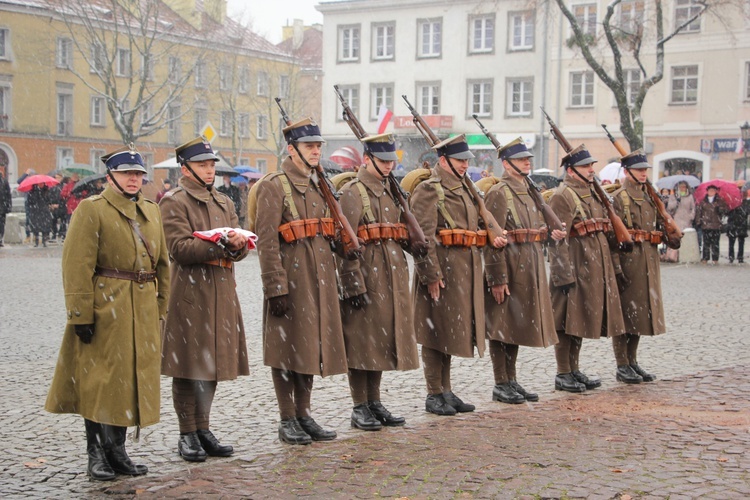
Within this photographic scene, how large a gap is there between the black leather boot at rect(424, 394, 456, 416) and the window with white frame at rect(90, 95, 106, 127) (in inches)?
2039

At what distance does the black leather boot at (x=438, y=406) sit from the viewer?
8.29 m

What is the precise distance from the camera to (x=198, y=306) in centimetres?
700

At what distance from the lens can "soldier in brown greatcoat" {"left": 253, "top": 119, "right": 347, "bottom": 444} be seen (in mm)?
7320

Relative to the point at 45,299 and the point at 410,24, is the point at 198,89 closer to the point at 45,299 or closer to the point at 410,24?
the point at 410,24

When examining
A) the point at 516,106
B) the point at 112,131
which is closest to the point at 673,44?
the point at 516,106

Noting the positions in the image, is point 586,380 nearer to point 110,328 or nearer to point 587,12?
point 110,328

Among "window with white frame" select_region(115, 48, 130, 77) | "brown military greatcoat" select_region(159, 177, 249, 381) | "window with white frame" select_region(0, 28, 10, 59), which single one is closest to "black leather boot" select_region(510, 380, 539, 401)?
"brown military greatcoat" select_region(159, 177, 249, 381)

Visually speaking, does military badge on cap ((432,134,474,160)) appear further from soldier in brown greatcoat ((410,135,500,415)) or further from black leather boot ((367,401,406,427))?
black leather boot ((367,401,406,427))

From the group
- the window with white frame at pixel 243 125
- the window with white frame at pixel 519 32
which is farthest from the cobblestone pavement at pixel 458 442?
the window with white frame at pixel 243 125

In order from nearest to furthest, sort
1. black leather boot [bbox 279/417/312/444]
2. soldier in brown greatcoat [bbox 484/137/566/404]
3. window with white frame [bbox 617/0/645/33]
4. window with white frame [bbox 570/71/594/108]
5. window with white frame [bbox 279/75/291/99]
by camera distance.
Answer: black leather boot [bbox 279/417/312/444] → soldier in brown greatcoat [bbox 484/137/566/404] → window with white frame [bbox 617/0/645/33] → window with white frame [bbox 570/71/594/108] → window with white frame [bbox 279/75/291/99]

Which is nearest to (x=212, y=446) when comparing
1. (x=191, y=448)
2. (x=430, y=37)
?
(x=191, y=448)

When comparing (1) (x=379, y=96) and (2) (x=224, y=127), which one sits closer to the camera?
(1) (x=379, y=96)

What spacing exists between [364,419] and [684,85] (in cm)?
3699

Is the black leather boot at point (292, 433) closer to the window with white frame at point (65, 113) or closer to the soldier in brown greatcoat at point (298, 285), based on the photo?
the soldier in brown greatcoat at point (298, 285)
